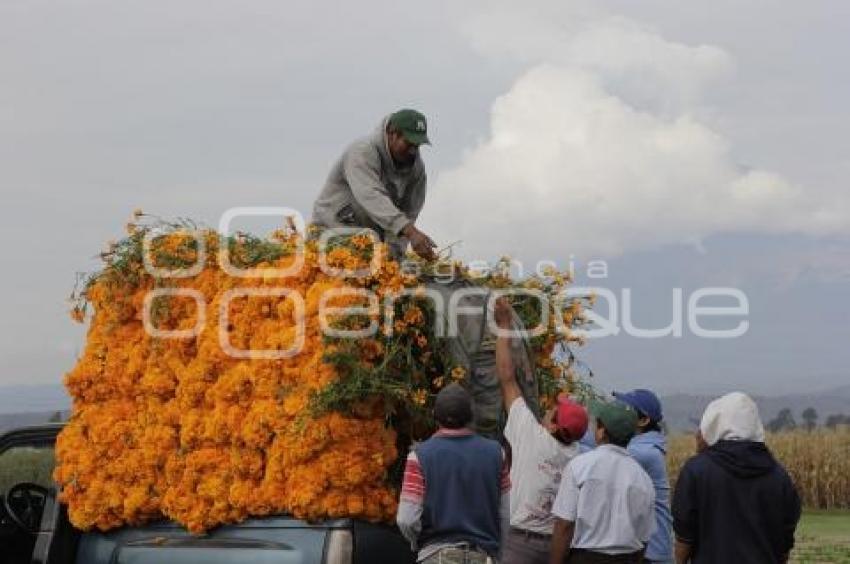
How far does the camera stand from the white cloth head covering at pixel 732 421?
631 cm

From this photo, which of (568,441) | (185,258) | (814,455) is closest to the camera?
(568,441)

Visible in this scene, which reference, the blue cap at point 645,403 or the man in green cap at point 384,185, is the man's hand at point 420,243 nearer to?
the man in green cap at point 384,185

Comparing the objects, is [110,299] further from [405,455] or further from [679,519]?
[679,519]

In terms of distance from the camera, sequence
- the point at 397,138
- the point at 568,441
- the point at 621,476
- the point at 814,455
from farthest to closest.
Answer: the point at 814,455, the point at 397,138, the point at 568,441, the point at 621,476

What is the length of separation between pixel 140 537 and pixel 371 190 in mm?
2301

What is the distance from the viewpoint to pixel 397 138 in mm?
7879

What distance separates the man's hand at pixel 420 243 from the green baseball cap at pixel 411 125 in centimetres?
54

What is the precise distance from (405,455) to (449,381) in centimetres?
44

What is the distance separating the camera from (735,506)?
6227 mm

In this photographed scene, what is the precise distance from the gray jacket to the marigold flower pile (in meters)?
0.77

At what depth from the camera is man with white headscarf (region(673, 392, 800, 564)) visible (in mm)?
6219

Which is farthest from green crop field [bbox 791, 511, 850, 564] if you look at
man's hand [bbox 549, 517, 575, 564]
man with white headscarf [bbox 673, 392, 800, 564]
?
man's hand [bbox 549, 517, 575, 564]

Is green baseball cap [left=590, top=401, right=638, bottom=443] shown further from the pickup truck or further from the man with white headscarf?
the pickup truck

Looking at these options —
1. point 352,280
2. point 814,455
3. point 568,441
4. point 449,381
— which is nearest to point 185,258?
point 352,280
